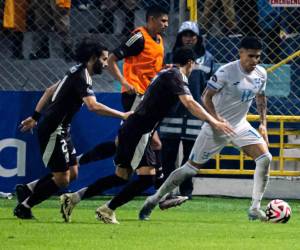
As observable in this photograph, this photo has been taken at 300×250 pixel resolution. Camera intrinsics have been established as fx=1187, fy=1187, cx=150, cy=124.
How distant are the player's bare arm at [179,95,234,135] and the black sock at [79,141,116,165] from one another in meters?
2.66

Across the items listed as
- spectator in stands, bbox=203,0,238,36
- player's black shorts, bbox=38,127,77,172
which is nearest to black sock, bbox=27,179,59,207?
player's black shorts, bbox=38,127,77,172

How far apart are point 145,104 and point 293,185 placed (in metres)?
4.40

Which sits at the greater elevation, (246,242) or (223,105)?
(223,105)

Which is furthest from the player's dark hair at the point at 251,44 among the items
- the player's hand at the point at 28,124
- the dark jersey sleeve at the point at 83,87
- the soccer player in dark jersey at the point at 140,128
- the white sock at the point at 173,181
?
the player's hand at the point at 28,124

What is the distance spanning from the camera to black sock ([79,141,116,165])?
46.3 ft

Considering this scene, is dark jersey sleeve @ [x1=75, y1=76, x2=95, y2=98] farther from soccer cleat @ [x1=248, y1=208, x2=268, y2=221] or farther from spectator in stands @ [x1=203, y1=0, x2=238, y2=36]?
spectator in stands @ [x1=203, y1=0, x2=238, y2=36]

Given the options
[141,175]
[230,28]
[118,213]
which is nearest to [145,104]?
[141,175]

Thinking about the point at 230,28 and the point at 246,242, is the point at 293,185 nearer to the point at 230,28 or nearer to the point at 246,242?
the point at 230,28

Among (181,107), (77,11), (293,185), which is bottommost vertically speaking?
(293,185)

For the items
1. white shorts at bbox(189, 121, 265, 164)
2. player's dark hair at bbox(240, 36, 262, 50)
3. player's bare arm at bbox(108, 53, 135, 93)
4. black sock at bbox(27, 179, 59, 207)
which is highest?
player's dark hair at bbox(240, 36, 262, 50)

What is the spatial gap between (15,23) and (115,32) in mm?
1486

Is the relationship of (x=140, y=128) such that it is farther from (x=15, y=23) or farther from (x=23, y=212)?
(x=15, y=23)

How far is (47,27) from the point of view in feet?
54.8

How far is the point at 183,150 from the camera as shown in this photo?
15.4 metres
